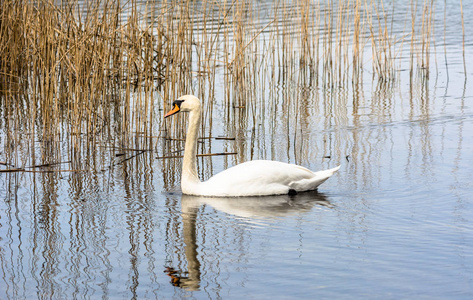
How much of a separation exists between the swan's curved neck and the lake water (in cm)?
20

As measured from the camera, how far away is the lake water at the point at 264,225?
443cm

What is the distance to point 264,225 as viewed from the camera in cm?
570

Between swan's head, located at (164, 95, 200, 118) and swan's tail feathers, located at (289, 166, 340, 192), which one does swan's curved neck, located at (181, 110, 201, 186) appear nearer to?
swan's head, located at (164, 95, 200, 118)

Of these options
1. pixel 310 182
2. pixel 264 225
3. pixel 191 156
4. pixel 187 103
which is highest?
pixel 187 103

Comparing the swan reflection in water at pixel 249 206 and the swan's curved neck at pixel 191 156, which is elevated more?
the swan's curved neck at pixel 191 156

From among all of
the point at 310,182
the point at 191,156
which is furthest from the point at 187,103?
the point at 310,182

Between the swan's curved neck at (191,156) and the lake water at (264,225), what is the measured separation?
0.20 m

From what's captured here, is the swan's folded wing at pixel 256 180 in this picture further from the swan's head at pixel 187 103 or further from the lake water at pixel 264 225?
the swan's head at pixel 187 103

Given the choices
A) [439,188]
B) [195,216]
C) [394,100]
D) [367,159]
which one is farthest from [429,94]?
[195,216]

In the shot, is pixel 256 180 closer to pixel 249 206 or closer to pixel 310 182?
pixel 249 206

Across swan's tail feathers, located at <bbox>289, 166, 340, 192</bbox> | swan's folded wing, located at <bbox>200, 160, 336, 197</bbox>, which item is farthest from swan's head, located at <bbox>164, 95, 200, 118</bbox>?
swan's tail feathers, located at <bbox>289, 166, 340, 192</bbox>

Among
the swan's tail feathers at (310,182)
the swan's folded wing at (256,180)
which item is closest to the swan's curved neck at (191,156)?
the swan's folded wing at (256,180)

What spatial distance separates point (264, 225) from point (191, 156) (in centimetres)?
148

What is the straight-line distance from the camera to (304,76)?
13648mm
